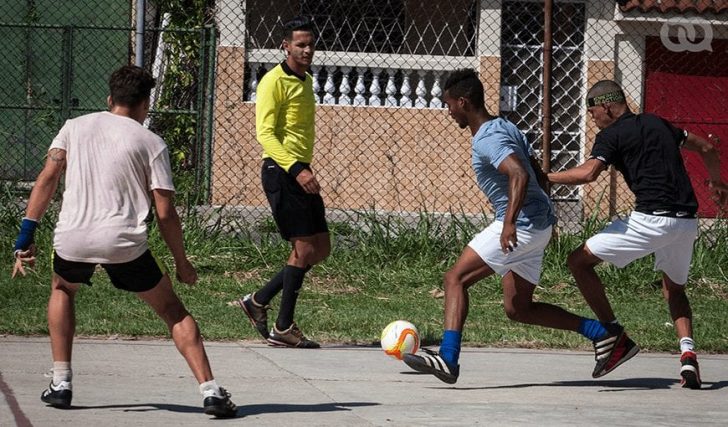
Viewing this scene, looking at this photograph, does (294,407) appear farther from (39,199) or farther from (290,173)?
(290,173)

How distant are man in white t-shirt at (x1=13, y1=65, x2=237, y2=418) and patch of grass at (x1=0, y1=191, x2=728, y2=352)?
95.1 inches

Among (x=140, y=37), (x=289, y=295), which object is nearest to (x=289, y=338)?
(x=289, y=295)

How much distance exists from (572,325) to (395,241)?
3.98 m

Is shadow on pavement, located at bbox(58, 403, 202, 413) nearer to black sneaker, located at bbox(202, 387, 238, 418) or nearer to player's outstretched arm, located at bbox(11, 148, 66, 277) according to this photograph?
black sneaker, located at bbox(202, 387, 238, 418)

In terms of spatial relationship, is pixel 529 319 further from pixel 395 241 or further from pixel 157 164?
pixel 395 241

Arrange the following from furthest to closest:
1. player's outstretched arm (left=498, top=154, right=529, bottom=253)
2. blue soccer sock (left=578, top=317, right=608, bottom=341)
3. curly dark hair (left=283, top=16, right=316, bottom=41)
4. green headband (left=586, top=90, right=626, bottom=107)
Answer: curly dark hair (left=283, top=16, right=316, bottom=41), green headband (left=586, top=90, right=626, bottom=107), blue soccer sock (left=578, top=317, right=608, bottom=341), player's outstretched arm (left=498, top=154, right=529, bottom=253)

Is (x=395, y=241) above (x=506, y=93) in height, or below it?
below

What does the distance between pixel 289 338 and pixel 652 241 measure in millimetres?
2321

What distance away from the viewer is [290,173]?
8.02 metres

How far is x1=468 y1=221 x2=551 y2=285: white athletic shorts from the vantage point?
687 cm

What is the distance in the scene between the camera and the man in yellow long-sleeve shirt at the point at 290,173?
8.08 metres

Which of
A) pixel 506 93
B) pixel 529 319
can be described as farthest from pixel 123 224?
pixel 506 93

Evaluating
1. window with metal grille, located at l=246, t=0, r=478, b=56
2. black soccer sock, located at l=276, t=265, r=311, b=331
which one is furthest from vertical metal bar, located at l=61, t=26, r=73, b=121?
black soccer sock, located at l=276, t=265, r=311, b=331

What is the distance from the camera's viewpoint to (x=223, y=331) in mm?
8398
